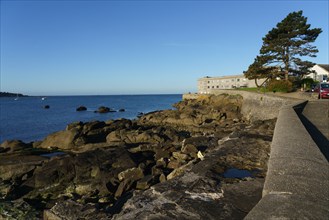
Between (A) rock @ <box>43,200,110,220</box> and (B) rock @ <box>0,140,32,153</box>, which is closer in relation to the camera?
(A) rock @ <box>43,200,110,220</box>

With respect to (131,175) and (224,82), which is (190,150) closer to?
(131,175)

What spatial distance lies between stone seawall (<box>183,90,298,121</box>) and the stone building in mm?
31085

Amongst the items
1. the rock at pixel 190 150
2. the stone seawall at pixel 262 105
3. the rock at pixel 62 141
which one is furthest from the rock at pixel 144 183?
the stone seawall at pixel 262 105

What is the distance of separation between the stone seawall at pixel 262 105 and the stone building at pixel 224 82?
3109 centimetres

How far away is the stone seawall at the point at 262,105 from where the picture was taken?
21.6 m

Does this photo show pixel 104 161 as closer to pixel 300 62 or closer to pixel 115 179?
pixel 115 179

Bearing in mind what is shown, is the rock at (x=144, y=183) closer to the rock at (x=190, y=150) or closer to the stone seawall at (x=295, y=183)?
the rock at (x=190, y=150)

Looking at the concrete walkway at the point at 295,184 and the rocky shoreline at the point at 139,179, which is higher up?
the concrete walkway at the point at 295,184

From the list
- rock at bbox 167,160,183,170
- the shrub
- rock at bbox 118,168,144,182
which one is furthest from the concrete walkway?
the shrub

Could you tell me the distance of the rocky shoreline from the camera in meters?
4.68

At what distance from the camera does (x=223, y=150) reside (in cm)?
816

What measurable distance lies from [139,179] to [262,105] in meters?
19.0

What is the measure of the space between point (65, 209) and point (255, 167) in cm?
510

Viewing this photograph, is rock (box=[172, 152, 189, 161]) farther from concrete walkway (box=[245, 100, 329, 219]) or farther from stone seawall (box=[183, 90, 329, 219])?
concrete walkway (box=[245, 100, 329, 219])
